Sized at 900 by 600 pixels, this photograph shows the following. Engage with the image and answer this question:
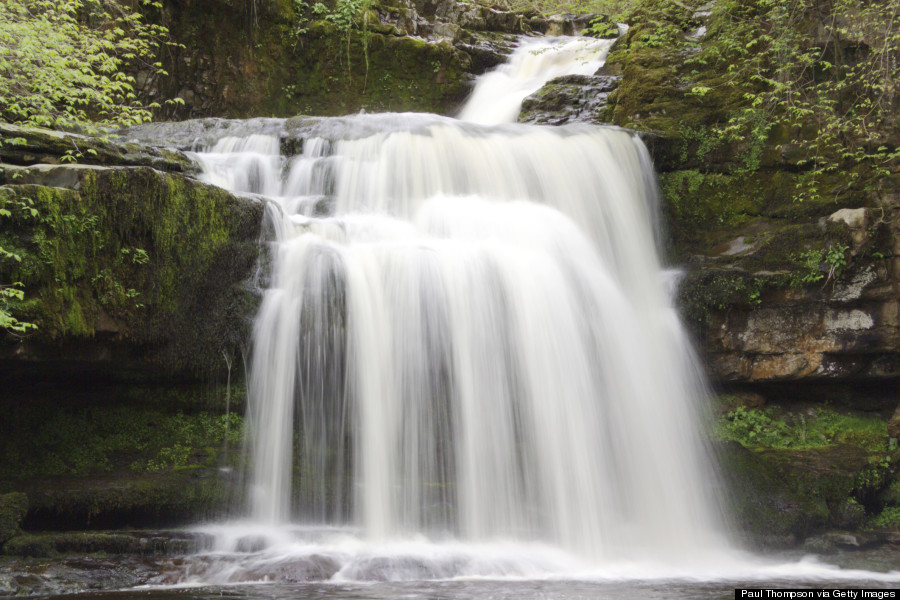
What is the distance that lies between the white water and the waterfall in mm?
20

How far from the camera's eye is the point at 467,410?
6.57 meters

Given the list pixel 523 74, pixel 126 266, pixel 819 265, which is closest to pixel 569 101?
pixel 523 74

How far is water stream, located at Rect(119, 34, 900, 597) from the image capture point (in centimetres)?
577

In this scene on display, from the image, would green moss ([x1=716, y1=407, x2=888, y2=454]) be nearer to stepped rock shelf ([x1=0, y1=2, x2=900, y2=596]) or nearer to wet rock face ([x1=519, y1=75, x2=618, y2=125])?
stepped rock shelf ([x1=0, y1=2, x2=900, y2=596])

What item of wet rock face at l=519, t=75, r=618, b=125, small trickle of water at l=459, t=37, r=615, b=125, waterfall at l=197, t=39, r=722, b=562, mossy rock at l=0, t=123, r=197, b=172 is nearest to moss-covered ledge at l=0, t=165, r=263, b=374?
waterfall at l=197, t=39, r=722, b=562

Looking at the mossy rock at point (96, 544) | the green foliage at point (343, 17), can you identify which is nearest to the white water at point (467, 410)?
the mossy rock at point (96, 544)

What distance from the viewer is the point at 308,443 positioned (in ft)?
20.6

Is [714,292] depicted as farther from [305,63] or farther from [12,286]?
[305,63]

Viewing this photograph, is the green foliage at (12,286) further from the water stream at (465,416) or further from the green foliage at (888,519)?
the green foliage at (888,519)

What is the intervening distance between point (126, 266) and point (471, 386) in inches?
139

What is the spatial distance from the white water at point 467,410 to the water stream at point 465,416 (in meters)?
0.02

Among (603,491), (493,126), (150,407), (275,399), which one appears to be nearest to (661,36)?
(493,126)

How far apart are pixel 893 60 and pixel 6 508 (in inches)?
453

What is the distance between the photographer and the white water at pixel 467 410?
602 centimetres
